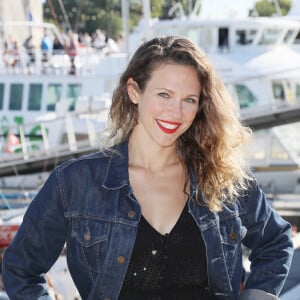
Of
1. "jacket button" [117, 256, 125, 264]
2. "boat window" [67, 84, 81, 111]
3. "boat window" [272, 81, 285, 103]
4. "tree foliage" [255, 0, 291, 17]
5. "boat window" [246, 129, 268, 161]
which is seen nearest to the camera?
"jacket button" [117, 256, 125, 264]

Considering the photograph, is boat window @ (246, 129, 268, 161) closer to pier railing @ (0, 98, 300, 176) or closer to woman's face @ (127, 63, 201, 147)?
pier railing @ (0, 98, 300, 176)

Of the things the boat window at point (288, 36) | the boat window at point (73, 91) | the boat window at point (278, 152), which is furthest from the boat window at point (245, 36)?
the boat window at point (73, 91)

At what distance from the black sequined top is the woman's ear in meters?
0.41

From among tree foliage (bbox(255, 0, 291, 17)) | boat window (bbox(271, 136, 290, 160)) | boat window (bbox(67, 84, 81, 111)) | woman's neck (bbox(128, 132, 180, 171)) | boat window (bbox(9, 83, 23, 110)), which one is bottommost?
tree foliage (bbox(255, 0, 291, 17))

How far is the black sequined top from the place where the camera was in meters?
2.51

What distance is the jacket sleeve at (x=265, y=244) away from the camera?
2.70 metres

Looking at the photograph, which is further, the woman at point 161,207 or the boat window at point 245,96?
the boat window at point 245,96

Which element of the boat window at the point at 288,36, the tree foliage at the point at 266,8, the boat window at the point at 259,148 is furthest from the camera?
the tree foliage at the point at 266,8

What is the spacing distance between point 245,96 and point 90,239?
17.1 meters

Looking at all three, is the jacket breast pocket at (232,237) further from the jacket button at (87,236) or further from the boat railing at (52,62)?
the boat railing at (52,62)

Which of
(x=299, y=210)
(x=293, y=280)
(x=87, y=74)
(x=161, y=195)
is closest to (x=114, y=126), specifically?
(x=161, y=195)

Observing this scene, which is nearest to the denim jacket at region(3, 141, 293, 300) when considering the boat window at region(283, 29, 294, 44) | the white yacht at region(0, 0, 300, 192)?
the white yacht at region(0, 0, 300, 192)

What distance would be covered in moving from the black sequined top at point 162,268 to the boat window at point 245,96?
55.3ft

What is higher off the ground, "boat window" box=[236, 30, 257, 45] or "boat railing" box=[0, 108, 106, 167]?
"boat window" box=[236, 30, 257, 45]
